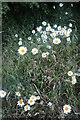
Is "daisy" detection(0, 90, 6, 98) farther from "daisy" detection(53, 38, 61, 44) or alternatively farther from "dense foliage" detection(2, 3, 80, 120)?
"daisy" detection(53, 38, 61, 44)

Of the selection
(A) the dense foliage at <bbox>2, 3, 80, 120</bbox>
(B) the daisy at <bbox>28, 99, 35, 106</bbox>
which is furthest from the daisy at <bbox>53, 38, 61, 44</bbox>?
(B) the daisy at <bbox>28, 99, 35, 106</bbox>

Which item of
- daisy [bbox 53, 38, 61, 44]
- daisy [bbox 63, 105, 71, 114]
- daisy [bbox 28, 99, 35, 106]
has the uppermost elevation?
daisy [bbox 53, 38, 61, 44]

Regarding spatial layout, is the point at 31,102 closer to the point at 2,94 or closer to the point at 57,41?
the point at 2,94

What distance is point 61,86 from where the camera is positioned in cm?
249

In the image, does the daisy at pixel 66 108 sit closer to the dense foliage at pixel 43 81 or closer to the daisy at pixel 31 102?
the dense foliage at pixel 43 81

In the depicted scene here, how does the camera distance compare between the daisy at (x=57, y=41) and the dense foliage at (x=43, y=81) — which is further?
the daisy at (x=57, y=41)

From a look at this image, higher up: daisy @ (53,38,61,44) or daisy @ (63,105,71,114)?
daisy @ (53,38,61,44)

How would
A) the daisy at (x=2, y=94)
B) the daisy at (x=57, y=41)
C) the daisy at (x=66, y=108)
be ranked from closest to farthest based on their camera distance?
the daisy at (x=66, y=108) < the daisy at (x=2, y=94) < the daisy at (x=57, y=41)

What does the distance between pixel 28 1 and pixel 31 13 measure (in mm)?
492

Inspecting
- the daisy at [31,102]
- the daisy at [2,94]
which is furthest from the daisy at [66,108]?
the daisy at [2,94]

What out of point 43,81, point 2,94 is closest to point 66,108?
point 43,81

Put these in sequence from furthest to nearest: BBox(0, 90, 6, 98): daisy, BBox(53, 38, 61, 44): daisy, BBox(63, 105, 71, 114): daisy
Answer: BBox(53, 38, 61, 44): daisy, BBox(0, 90, 6, 98): daisy, BBox(63, 105, 71, 114): daisy

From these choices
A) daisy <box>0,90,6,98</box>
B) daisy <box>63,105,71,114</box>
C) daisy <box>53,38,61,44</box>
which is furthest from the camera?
daisy <box>53,38,61,44</box>

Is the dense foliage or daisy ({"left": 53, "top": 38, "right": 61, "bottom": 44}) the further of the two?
daisy ({"left": 53, "top": 38, "right": 61, "bottom": 44})
